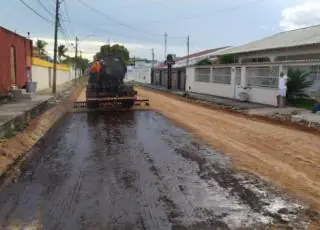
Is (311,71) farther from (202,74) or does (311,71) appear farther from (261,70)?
(202,74)

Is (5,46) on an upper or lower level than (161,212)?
upper

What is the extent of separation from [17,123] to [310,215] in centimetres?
1231

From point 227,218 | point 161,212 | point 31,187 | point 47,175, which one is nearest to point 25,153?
point 47,175

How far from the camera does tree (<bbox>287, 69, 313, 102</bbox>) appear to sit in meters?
22.3

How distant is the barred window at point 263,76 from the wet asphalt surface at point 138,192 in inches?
518

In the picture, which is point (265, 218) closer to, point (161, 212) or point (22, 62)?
point (161, 212)

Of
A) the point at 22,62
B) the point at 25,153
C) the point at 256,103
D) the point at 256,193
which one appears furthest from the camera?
the point at 22,62

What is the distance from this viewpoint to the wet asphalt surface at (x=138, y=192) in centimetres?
559

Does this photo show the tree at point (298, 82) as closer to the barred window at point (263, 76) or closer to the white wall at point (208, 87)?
the barred window at point (263, 76)

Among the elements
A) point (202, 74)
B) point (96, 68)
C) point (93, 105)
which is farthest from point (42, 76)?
point (93, 105)

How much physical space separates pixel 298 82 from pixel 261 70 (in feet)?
9.61

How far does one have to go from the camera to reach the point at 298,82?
22344mm

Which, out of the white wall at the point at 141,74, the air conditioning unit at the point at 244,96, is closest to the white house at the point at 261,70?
the air conditioning unit at the point at 244,96

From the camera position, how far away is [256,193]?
6.84 m
